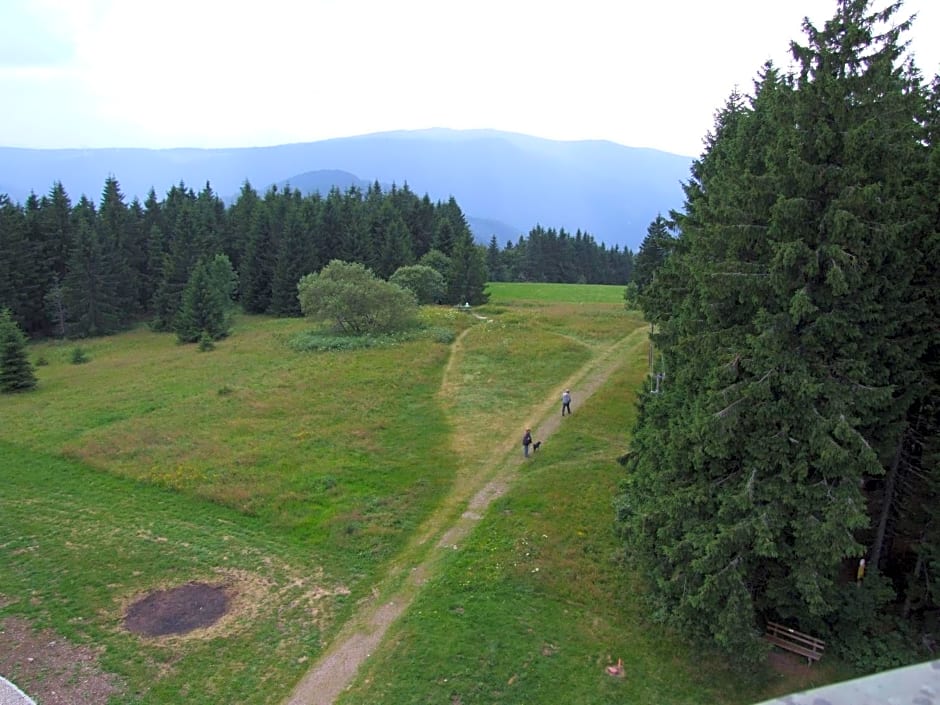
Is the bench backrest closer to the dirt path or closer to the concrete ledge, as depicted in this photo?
the dirt path

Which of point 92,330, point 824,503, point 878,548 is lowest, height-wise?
point 92,330

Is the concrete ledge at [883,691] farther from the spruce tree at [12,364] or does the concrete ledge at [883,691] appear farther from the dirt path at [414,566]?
the spruce tree at [12,364]

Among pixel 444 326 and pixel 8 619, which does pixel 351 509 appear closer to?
pixel 8 619

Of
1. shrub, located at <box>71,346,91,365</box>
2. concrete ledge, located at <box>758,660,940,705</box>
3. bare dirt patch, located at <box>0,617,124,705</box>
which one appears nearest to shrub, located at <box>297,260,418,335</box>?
shrub, located at <box>71,346,91,365</box>

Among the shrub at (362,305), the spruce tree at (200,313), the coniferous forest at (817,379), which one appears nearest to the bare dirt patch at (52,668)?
the coniferous forest at (817,379)

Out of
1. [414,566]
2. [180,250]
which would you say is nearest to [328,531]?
[414,566]

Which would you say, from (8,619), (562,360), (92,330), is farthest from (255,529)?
(92,330)
